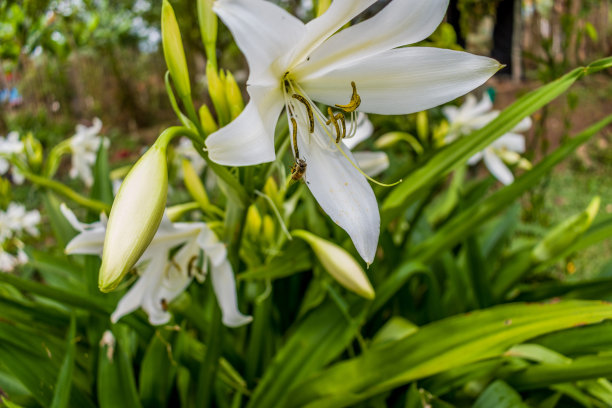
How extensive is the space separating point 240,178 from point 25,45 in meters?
1.41

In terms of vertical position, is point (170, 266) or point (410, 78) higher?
point (410, 78)

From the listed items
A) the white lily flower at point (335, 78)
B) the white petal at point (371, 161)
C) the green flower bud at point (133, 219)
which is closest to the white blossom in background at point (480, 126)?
the white petal at point (371, 161)

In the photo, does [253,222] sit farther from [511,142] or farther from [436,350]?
[511,142]

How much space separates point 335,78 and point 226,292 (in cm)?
44

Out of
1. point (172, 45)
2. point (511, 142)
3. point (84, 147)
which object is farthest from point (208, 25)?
point (84, 147)

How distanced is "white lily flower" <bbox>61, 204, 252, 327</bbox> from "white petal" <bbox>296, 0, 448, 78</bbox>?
1.16 ft

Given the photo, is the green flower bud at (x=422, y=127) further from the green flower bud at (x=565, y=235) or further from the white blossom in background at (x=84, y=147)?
the white blossom in background at (x=84, y=147)

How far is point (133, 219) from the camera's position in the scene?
1.49 ft

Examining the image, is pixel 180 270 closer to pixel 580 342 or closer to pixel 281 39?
pixel 281 39

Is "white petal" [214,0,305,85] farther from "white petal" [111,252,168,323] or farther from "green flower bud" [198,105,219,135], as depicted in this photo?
"white petal" [111,252,168,323]

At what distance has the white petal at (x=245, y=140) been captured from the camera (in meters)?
0.46

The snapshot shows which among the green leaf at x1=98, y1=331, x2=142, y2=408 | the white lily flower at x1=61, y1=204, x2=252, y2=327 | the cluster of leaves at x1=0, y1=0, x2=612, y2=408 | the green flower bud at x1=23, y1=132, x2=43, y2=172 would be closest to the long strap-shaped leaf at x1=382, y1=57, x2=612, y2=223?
the cluster of leaves at x1=0, y1=0, x2=612, y2=408

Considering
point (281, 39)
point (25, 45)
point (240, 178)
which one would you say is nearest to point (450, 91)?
point (281, 39)

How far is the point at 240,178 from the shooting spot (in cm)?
70
